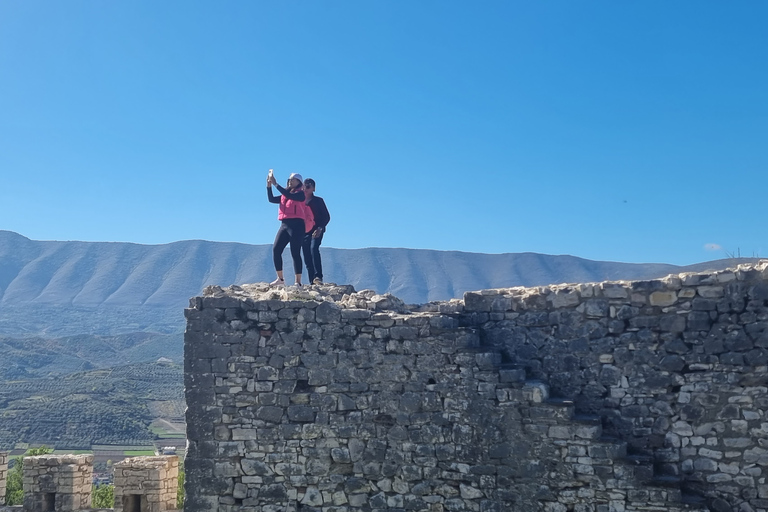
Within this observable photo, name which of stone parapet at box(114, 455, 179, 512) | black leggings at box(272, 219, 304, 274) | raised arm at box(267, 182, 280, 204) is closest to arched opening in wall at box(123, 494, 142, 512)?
stone parapet at box(114, 455, 179, 512)

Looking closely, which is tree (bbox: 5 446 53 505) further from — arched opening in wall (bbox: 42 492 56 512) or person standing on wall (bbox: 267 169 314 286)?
person standing on wall (bbox: 267 169 314 286)

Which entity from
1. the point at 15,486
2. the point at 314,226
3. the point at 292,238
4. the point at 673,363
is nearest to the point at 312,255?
the point at 314,226

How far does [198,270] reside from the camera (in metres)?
117

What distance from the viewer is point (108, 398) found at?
43.6m

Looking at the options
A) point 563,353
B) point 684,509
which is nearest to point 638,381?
point 563,353

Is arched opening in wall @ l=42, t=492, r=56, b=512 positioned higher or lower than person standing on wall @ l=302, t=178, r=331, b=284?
lower

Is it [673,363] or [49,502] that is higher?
[673,363]

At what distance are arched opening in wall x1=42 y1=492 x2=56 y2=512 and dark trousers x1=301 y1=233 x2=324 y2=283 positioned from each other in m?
5.18

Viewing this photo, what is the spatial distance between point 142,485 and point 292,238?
168 inches

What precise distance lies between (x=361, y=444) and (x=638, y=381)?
3.36m

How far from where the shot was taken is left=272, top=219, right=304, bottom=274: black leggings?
11.0 m

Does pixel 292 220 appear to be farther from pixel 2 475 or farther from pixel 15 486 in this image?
pixel 15 486

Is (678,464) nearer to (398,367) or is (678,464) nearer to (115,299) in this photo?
(398,367)

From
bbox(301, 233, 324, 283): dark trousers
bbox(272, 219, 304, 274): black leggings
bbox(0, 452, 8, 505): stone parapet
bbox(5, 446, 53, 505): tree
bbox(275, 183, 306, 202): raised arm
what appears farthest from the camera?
bbox(5, 446, 53, 505): tree
